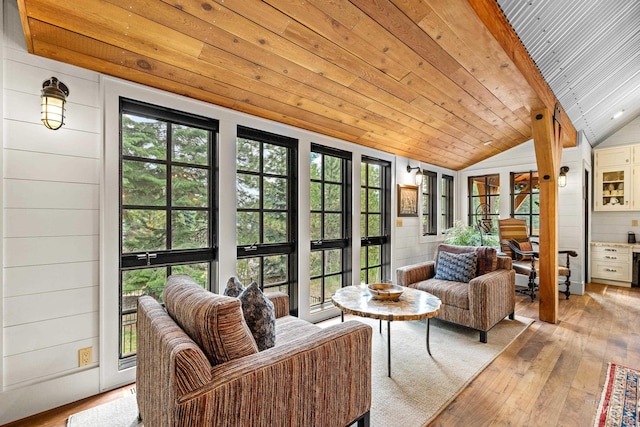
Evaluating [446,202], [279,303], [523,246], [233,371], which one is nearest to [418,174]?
[446,202]

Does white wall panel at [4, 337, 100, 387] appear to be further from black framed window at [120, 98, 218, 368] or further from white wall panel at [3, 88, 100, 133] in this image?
white wall panel at [3, 88, 100, 133]

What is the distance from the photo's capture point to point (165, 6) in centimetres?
161

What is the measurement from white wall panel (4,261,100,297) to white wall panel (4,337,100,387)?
0.38 m

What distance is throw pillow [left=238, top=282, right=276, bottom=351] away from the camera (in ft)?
5.08

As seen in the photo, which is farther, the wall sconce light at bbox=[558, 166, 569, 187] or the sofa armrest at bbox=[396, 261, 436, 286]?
the wall sconce light at bbox=[558, 166, 569, 187]

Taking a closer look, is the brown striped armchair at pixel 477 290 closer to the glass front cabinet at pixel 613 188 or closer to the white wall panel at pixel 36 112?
the white wall panel at pixel 36 112

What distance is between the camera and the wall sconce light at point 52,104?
1.70 m

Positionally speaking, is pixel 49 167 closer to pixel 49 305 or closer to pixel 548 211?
pixel 49 305

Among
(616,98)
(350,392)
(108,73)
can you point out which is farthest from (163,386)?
(616,98)

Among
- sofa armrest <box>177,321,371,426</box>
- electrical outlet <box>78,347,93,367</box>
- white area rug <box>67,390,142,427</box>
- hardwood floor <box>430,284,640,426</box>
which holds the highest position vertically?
sofa armrest <box>177,321,371,426</box>

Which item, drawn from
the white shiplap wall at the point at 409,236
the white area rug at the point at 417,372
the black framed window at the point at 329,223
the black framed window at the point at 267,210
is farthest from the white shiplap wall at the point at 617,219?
the black framed window at the point at 267,210

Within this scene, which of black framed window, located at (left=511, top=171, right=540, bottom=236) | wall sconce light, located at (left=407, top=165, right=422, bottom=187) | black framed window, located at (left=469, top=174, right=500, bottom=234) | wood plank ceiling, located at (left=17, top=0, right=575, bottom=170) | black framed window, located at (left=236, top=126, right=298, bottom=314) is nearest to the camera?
wood plank ceiling, located at (left=17, top=0, right=575, bottom=170)

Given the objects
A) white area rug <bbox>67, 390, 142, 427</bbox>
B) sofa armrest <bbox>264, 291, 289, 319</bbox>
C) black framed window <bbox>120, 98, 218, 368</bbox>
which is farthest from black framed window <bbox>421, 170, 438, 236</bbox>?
white area rug <bbox>67, 390, 142, 427</bbox>

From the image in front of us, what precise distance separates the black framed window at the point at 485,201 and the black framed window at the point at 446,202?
374mm
